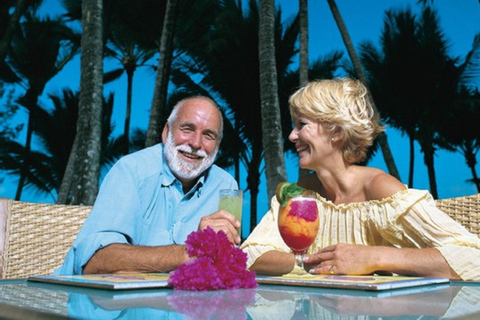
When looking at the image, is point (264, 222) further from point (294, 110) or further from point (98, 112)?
point (98, 112)

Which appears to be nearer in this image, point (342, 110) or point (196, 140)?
point (342, 110)

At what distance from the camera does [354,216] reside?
8.29 ft

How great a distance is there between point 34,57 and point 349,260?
27.1 metres

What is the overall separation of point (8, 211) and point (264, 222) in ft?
4.83

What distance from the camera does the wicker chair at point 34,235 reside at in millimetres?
3035

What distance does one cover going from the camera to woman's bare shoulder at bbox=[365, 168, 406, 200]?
7.86ft

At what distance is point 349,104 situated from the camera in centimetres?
257

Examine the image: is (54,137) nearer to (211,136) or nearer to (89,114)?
(89,114)

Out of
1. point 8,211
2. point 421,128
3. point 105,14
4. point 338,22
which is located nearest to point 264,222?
point 8,211

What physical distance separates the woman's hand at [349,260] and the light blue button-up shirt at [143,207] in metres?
1.08

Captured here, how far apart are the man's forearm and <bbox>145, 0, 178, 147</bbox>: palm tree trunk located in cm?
822

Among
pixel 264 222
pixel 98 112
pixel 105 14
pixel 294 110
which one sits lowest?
pixel 264 222

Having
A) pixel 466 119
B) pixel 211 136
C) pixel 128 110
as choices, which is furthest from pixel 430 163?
pixel 211 136

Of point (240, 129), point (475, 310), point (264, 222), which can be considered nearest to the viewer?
point (475, 310)
